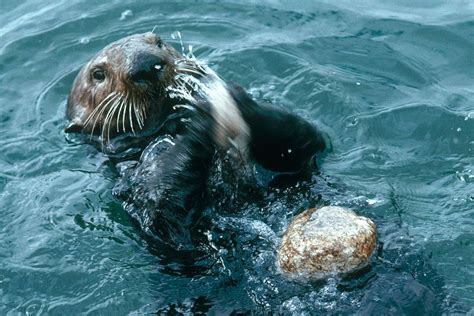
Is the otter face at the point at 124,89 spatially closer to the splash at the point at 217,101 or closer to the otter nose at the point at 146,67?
the otter nose at the point at 146,67

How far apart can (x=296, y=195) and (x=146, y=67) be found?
1.38m

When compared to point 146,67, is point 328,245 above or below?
below

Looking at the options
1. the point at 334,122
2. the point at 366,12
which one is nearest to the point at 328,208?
the point at 334,122

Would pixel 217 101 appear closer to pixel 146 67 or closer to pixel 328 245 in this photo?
pixel 146 67

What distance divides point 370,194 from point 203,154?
141 centimetres

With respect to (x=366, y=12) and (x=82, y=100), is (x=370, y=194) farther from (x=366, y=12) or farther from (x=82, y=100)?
(x=366, y=12)

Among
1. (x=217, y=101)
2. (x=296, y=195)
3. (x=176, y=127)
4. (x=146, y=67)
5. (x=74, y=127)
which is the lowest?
(x=296, y=195)

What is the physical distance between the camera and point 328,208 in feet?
16.4

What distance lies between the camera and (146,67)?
529cm

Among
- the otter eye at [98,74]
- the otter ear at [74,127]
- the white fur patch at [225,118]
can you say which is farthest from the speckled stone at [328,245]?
the otter ear at [74,127]

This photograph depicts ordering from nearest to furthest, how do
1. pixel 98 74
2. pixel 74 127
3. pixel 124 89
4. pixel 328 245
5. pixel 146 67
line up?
pixel 328 245
pixel 146 67
pixel 124 89
pixel 98 74
pixel 74 127

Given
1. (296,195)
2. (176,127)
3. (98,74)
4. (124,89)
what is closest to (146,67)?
(124,89)

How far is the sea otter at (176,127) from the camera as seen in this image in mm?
5141

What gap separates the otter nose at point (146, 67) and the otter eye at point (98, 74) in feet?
2.12
